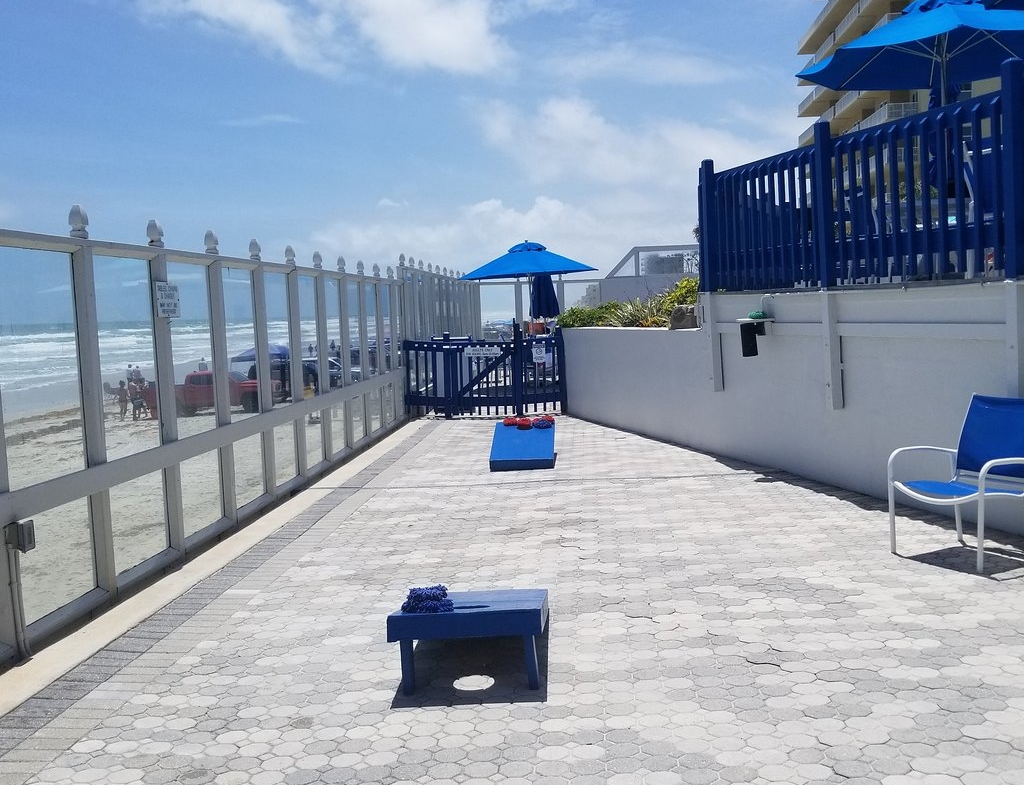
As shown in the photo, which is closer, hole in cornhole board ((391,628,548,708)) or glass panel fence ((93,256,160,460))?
hole in cornhole board ((391,628,548,708))

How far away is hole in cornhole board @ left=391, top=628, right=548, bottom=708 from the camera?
15.0 feet

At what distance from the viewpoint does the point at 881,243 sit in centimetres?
836

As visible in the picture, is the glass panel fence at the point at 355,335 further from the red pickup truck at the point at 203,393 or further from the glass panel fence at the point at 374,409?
the red pickup truck at the point at 203,393

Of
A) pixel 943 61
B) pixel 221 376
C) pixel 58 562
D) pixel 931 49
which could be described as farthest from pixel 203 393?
pixel 931 49

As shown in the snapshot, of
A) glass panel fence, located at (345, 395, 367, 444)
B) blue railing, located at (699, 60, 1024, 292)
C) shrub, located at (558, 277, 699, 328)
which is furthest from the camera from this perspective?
shrub, located at (558, 277, 699, 328)

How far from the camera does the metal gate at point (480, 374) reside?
17484 mm

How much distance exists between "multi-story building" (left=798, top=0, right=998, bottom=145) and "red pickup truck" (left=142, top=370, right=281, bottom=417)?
38.1 meters

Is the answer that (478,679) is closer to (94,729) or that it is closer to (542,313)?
(94,729)

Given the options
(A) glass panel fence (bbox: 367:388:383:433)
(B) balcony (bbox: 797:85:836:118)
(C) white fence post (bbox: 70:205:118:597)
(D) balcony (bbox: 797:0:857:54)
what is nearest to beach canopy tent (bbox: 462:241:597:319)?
(A) glass panel fence (bbox: 367:388:383:433)

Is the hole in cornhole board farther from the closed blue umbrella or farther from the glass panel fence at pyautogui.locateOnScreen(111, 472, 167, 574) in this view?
the closed blue umbrella

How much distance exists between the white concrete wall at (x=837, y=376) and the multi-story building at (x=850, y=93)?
3341cm

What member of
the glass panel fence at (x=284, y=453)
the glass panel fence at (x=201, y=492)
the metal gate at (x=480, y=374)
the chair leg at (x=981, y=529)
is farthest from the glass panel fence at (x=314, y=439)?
the chair leg at (x=981, y=529)

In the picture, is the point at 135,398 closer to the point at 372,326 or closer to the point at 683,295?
the point at 372,326

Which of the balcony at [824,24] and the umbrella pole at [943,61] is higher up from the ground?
the balcony at [824,24]
